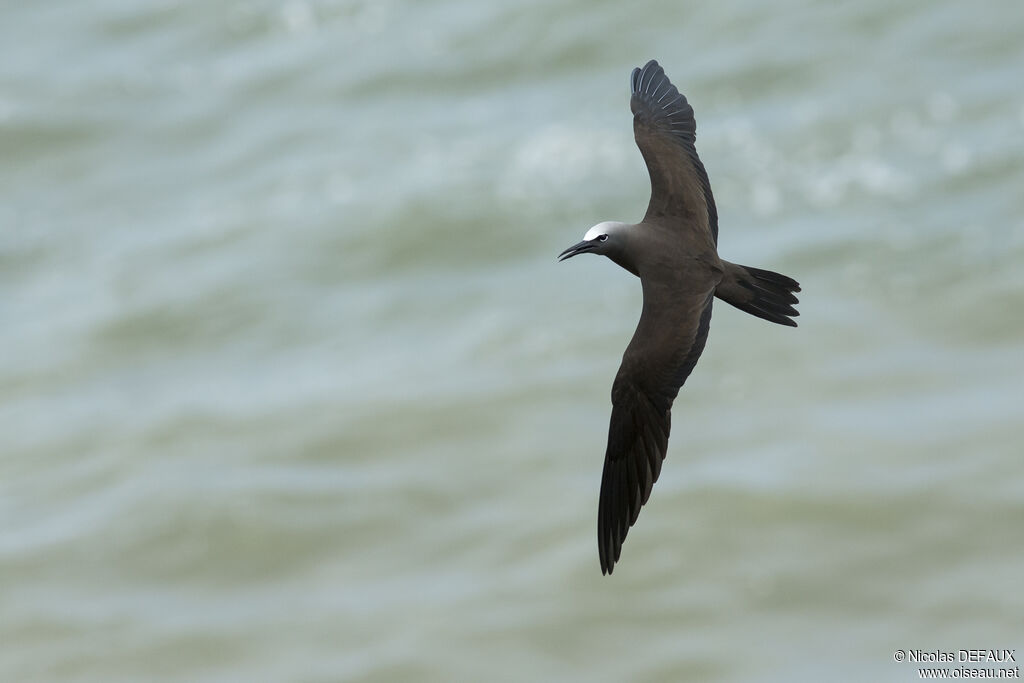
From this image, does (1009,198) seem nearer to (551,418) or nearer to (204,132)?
(551,418)

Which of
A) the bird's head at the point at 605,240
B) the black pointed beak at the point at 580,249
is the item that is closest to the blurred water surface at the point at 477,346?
the bird's head at the point at 605,240

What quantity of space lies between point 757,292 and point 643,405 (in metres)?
0.86

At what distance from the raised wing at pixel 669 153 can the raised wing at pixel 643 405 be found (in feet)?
2.07

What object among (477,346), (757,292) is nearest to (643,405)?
(757,292)

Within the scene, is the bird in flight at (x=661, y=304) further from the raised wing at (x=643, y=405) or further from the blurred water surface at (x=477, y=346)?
the blurred water surface at (x=477, y=346)

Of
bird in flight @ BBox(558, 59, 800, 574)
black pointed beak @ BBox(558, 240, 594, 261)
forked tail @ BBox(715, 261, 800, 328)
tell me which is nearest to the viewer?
black pointed beak @ BBox(558, 240, 594, 261)

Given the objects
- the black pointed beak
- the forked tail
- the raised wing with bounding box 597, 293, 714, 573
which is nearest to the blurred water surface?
the raised wing with bounding box 597, 293, 714, 573

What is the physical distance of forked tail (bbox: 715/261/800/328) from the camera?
8.12 meters

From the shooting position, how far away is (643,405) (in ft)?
26.6

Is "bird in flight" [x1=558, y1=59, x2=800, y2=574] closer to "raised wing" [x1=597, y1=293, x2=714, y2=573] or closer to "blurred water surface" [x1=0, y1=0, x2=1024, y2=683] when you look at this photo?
"raised wing" [x1=597, y1=293, x2=714, y2=573]

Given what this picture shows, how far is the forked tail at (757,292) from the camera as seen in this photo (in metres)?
8.12

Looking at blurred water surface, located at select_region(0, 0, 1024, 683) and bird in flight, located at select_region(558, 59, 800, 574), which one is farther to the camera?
blurred water surface, located at select_region(0, 0, 1024, 683)

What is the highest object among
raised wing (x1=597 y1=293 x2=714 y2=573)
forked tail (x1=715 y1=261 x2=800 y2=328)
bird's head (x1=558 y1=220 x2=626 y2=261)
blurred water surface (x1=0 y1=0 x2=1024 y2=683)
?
blurred water surface (x1=0 y1=0 x2=1024 y2=683)

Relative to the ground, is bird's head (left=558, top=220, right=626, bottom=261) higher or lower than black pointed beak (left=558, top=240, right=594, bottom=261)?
higher
